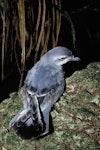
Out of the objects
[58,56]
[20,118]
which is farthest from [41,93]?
[58,56]

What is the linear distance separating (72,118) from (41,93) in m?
0.42

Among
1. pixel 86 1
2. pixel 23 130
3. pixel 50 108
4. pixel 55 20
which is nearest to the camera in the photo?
pixel 23 130

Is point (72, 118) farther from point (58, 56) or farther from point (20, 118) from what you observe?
point (58, 56)

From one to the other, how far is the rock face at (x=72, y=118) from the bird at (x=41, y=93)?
11cm

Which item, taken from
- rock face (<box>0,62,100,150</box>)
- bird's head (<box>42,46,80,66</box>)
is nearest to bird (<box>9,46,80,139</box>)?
bird's head (<box>42,46,80,66</box>)

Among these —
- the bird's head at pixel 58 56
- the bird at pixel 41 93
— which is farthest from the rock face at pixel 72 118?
the bird's head at pixel 58 56

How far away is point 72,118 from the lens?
421 centimetres

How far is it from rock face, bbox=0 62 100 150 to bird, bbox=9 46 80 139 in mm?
112

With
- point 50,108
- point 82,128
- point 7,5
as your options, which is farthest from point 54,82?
point 7,5

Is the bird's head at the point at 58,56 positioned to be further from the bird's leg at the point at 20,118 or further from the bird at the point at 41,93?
the bird's leg at the point at 20,118

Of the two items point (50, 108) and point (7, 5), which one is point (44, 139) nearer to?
point (50, 108)

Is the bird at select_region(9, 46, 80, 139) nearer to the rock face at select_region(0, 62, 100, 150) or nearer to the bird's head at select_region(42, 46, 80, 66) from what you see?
the bird's head at select_region(42, 46, 80, 66)

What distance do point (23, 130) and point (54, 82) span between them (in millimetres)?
711

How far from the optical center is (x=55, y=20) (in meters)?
4.57
